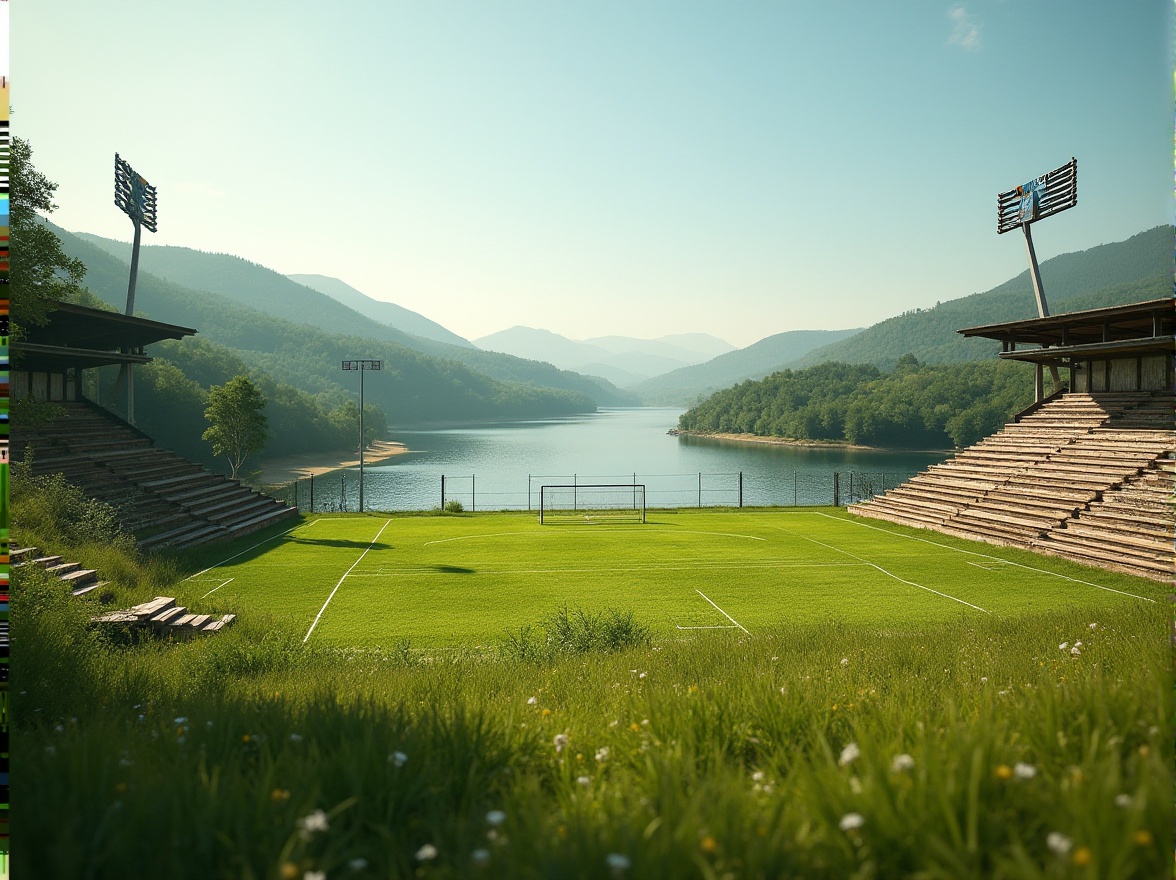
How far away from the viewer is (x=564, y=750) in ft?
12.9

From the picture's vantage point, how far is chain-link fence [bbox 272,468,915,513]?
4478cm

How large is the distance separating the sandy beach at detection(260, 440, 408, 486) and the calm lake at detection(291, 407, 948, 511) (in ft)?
11.5

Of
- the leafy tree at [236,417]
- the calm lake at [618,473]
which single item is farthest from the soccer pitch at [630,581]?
the leafy tree at [236,417]

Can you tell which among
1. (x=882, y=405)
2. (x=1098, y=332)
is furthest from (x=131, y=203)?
(x=882, y=405)

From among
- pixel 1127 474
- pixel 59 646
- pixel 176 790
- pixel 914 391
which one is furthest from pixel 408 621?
pixel 914 391

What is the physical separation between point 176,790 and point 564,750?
76.3 inches

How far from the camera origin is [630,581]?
19047mm

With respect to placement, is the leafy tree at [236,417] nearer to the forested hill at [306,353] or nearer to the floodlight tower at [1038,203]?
the floodlight tower at [1038,203]

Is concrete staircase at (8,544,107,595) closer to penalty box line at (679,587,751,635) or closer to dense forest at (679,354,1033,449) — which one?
penalty box line at (679,587,751,635)

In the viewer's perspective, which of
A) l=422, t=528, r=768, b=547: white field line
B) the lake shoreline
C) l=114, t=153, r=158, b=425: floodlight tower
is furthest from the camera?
the lake shoreline

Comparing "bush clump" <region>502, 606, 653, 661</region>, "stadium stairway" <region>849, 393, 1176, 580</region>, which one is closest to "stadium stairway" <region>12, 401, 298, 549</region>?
"bush clump" <region>502, 606, 653, 661</region>

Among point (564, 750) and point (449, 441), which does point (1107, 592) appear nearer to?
point (564, 750)

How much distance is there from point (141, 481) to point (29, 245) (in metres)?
9.60

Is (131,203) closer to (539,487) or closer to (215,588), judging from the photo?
(215,588)
